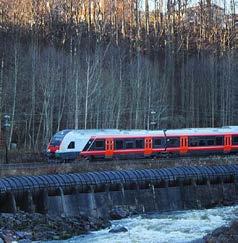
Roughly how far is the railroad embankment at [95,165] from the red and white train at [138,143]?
2549mm

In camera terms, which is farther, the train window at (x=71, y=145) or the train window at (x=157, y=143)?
the train window at (x=157, y=143)

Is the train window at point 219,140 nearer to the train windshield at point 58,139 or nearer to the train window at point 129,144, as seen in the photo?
the train window at point 129,144

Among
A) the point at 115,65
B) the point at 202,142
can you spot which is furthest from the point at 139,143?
the point at 115,65

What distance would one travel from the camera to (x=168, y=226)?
2886 centimetres

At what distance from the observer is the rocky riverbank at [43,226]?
25391 millimetres

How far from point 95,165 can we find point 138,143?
287 inches

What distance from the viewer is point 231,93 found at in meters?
62.9

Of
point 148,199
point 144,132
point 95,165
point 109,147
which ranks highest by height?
point 144,132

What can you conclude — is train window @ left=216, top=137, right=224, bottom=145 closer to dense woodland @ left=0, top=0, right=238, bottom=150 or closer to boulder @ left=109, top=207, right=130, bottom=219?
dense woodland @ left=0, top=0, right=238, bottom=150

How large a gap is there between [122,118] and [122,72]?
434 centimetres

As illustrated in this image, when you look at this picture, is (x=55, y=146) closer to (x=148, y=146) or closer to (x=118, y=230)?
(x=148, y=146)

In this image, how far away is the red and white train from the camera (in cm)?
4106

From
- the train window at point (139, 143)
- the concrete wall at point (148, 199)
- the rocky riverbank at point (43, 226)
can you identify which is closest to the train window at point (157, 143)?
the train window at point (139, 143)

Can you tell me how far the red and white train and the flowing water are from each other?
9.95 meters
